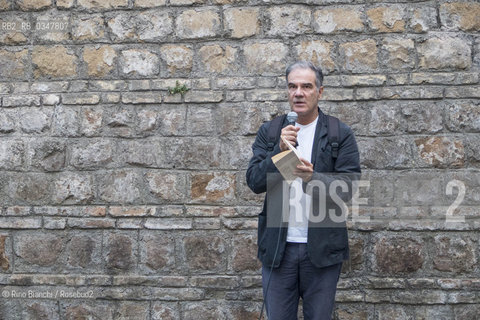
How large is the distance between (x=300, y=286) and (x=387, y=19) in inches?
92.0

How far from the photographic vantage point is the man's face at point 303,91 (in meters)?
3.26

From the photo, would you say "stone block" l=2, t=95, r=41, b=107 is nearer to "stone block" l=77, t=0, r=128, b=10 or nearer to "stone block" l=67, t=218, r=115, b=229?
"stone block" l=77, t=0, r=128, b=10

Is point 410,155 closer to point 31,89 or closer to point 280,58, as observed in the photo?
point 280,58

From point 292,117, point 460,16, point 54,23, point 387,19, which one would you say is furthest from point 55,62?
point 460,16

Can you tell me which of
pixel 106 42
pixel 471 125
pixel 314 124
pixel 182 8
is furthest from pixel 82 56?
pixel 471 125

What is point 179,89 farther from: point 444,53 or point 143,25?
point 444,53

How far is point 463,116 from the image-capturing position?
4.36 metres

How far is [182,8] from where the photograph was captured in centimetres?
458

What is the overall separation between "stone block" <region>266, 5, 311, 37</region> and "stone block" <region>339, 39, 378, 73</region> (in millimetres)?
400

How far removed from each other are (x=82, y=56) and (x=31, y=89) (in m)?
0.52

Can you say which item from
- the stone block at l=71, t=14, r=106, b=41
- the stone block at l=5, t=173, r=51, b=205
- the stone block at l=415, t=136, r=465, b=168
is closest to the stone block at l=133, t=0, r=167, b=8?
the stone block at l=71, t=14, r=106, b=41

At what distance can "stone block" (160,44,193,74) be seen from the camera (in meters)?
4.57

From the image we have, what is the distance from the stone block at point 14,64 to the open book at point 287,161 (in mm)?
2740

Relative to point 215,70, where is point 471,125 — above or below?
below
